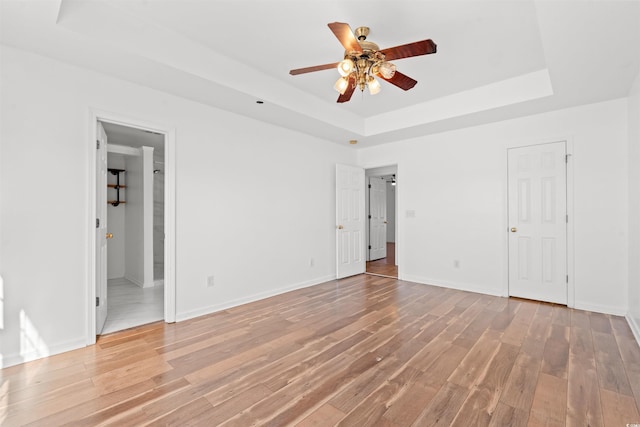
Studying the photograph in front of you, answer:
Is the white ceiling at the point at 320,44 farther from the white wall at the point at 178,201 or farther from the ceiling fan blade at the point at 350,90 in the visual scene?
the ceiling fan blade at the point at 350,90

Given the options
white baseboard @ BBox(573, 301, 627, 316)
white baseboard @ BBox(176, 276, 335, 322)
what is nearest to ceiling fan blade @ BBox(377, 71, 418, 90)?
white baseboard @ BBox(176, 276, 335, 322)

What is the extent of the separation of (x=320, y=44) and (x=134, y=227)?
15.1 ft

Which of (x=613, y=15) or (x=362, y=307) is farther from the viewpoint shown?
(x=362, y=307)

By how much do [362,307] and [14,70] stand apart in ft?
13.7

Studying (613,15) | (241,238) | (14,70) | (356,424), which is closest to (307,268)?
(241,238)

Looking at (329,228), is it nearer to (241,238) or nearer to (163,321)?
(241,238)

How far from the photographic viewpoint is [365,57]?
2.45 metres

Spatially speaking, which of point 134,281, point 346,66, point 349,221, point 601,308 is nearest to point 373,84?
point 346,66

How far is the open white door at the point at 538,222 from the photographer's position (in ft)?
13.1

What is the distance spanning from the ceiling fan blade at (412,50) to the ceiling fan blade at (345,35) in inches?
9.7

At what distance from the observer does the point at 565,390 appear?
6.91ft

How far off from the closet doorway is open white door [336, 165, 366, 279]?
3.00m

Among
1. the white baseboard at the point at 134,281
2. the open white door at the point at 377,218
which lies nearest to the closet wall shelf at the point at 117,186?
the white baseboard at the point at 134,281

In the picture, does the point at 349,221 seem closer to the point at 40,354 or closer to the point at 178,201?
the point at 178,201
